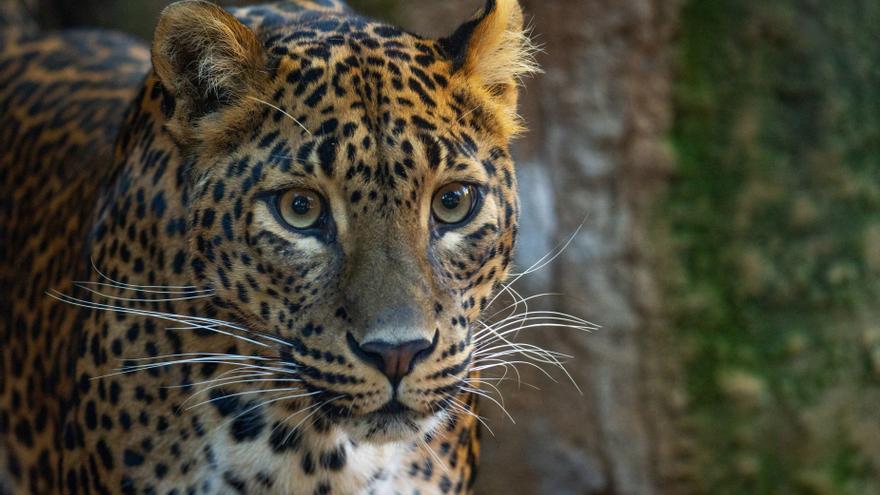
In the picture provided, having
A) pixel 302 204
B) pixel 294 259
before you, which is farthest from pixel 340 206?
pixel 294 259

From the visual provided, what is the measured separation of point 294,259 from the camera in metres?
3.93

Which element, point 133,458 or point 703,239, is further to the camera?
point 703,239

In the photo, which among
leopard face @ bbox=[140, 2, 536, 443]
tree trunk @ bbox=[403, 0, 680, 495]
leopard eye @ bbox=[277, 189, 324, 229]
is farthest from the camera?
tree trunk @ bbox=[403, 0, 680, 495]

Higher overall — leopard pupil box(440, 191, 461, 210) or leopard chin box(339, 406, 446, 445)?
leopard pupil box(440, 191, 461, 210)

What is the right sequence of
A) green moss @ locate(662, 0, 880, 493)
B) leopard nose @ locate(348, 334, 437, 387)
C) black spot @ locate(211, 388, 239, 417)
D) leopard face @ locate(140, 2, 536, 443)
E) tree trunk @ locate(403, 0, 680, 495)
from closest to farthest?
leopard nose @ locate(348, 334, 437, 387) < leopard face @ locate(140, 2, 536, 443) < black spot @ locate(211, 388, 239, 417) < green moss @ locate(662, 0, 880, 493) < tree trunk @ locate(403, 0, 680, 495)

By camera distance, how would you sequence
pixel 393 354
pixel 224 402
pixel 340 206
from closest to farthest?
1. pixel 393 354
2. pixel 340 206
3. pixel 224 402

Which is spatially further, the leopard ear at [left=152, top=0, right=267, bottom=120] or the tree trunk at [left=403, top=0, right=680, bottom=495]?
the tree trunk at [left=403, top=0, right=680, bottom=495]

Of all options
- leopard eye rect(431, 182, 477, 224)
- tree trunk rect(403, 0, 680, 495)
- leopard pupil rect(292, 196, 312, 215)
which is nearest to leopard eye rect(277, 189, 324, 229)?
leopard pupil rect(292, 196, 312, 215)

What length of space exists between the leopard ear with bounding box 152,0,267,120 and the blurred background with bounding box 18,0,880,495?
139 inches

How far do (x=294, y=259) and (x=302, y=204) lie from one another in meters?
0.18

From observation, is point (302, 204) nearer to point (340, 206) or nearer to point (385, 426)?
point (340, 206)

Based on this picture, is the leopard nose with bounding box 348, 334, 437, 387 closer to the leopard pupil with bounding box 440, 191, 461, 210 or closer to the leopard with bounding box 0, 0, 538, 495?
the leopard with bounding box 0, 0, 538, 495

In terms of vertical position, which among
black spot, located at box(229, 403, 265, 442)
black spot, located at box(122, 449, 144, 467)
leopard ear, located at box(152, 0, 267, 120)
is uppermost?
leopard ear, located at box(152, 0, 267, 120)

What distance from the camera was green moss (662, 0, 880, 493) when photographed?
739 cm
